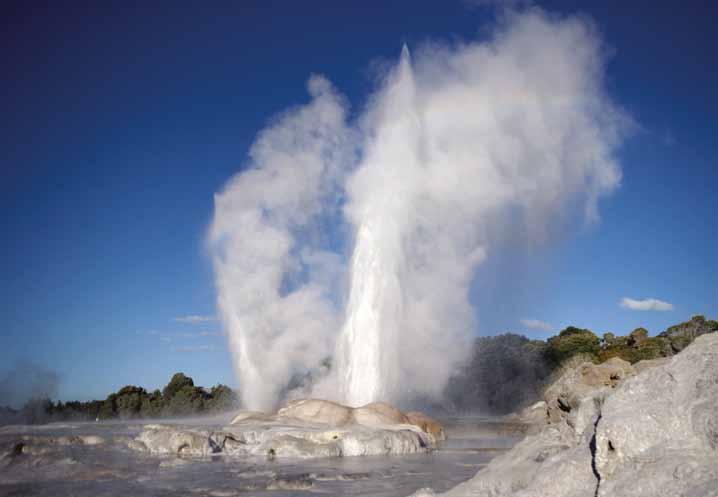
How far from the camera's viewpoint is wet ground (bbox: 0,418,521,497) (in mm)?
10438

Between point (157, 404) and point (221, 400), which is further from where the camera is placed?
point (157, 404)

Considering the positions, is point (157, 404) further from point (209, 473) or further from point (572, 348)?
point (209, 473)

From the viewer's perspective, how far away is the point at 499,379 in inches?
2591

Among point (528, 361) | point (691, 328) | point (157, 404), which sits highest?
point (691, 328)

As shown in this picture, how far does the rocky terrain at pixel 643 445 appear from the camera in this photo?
4.54 meters

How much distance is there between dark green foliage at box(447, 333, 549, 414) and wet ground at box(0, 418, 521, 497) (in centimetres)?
4419

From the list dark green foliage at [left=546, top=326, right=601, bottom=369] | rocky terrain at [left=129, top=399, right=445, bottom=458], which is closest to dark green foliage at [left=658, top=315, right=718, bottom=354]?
dark green foliage at [left=546, top=326, right=601, bottom=369]

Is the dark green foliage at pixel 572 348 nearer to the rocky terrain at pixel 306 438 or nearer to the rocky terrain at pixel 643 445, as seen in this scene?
the rocky terrain at pixel 306 438

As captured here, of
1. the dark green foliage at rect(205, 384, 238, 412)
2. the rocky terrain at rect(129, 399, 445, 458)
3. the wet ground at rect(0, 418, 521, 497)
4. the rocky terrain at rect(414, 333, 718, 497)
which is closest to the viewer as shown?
the rocky terrain at rect(414, 333, 718, 497)

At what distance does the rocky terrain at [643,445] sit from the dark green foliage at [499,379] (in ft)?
169

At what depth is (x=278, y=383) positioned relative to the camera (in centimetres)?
3669

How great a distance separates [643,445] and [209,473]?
1006 cm

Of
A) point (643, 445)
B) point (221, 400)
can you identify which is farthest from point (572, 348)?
point (643, 445)

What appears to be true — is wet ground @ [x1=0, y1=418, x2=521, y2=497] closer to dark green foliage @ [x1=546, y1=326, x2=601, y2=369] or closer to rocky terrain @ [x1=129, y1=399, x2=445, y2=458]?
rocky terrain @ [x1=129, y1=399, x2=445, y2=458]
